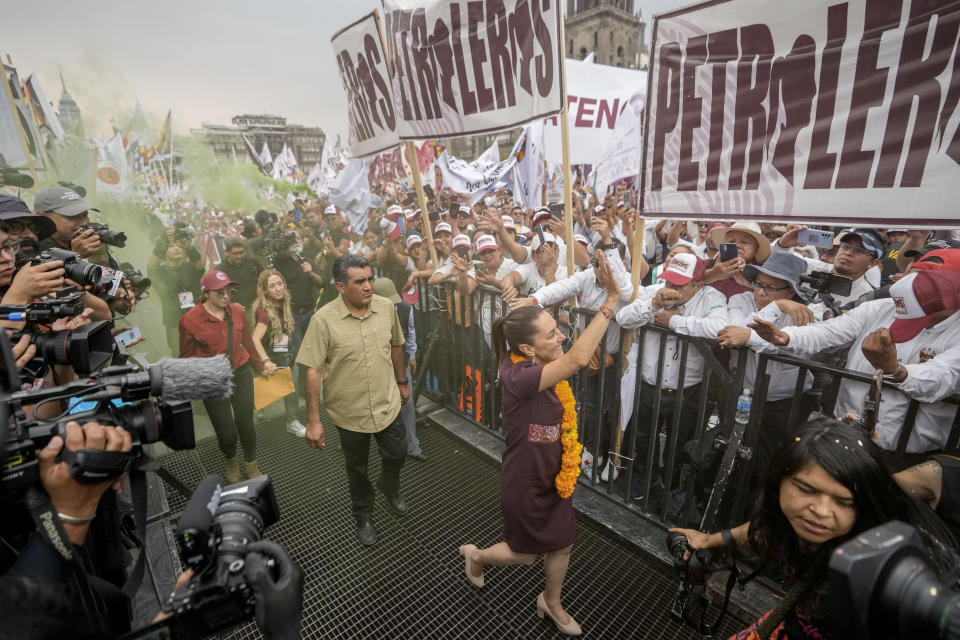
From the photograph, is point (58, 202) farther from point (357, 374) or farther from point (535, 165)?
point (535, 165)

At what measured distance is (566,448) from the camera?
263cm

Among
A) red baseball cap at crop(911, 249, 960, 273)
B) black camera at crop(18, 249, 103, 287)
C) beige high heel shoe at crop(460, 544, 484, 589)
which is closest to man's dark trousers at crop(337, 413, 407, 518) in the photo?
beige high heel shoe at crop(460, 544, 484, 589)

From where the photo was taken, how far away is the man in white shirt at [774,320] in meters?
3.21

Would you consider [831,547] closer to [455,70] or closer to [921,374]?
[921,374]

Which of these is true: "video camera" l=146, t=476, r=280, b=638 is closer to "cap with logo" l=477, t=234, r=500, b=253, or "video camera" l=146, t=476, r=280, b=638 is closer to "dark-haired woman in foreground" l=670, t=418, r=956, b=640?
"dark-haired woman in foreground" l=670, t=418, r=956, b=640

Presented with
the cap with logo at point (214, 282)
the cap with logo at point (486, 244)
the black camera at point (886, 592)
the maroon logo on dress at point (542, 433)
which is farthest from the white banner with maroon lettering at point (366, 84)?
the black camera at point (886, 592)

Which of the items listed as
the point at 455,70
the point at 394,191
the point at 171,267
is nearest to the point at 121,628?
the point at 455,70

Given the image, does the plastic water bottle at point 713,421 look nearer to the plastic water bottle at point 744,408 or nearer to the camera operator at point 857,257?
the plastic water bottle at point 744,408

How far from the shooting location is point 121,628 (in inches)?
59.9

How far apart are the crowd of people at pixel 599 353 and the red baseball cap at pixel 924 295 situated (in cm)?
1

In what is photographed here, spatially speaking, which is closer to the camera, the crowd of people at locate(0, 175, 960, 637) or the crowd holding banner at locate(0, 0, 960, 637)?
the crowd of people at locate(0, 175, 960, 637)

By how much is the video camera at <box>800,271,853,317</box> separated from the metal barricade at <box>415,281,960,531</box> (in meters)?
0.83

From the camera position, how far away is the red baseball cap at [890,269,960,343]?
8.25 feet

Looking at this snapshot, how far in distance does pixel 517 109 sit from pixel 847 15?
2.24 metres
